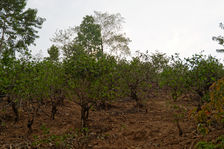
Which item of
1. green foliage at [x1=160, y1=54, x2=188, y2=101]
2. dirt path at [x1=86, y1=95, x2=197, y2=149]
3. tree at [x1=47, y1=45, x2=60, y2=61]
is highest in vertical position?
tree at [x1=47, y1=45, x2=60, y2=61]

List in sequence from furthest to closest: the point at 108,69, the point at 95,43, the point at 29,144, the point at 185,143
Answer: the point at 95,43, the point at 108,69, the point at 29,144, the point at 185,143

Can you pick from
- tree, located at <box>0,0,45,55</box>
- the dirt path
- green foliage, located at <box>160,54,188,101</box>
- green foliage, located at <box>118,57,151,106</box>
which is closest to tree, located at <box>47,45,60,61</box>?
tree, located at <box>0,0,45,55</box>

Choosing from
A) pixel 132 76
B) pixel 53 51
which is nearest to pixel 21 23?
pixel 53 51

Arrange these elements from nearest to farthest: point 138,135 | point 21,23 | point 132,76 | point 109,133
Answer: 1. point 138,135
2. point 109,133
3. point 132,76
4. point 21,23

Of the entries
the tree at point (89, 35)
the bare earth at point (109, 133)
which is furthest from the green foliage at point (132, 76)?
the tree at point (89, 35)

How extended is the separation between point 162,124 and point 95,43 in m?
24.4

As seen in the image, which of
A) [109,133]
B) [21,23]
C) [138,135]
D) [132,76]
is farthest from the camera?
[21,23]

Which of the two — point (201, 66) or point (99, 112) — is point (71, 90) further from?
point (201, 66)

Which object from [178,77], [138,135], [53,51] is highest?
[53,51]

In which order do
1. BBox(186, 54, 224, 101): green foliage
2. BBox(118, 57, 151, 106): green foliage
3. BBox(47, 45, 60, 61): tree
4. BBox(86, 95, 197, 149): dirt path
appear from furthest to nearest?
BBox(47, 45, 60, 61): tree < BBox(118, 57, 151, 106): green foliage < BBox(186, 54, 224, 101): green foliage < BBox(86, 95, 197, 149): dirt path

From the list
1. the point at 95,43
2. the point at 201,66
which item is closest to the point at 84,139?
the point at 201,66

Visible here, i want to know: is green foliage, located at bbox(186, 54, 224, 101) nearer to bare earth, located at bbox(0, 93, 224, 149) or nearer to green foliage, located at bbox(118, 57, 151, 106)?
bare earth, located at bbox(0, 93, 224, 149)

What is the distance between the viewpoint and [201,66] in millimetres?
10602

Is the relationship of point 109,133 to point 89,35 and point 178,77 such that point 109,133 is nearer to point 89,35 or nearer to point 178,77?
point 178,77
